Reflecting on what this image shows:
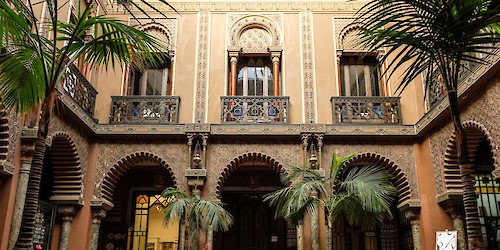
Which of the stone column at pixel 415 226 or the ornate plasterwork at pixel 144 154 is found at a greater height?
the ornate plasterwork at pixel 144 154

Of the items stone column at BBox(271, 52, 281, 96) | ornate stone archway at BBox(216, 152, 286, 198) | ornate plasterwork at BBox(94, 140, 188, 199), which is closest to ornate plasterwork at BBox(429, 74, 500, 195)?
ornate stone archway at BBox(216, 152, 286, 198)

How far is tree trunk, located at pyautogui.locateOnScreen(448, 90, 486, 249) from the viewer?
404 cm

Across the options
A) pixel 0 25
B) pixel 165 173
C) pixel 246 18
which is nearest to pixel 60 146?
pixel 165 173

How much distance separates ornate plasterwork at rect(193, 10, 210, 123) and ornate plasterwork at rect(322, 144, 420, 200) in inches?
108

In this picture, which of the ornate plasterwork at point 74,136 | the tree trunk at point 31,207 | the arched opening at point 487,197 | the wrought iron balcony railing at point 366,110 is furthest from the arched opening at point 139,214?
the tree trunk at point 31,207

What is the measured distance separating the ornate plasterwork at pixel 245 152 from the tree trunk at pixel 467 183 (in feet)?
18.9

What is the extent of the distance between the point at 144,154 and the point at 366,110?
15.7ft

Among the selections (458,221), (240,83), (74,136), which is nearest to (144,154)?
(74,136)

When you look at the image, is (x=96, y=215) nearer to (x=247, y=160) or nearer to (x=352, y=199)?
(x=247, y=160)

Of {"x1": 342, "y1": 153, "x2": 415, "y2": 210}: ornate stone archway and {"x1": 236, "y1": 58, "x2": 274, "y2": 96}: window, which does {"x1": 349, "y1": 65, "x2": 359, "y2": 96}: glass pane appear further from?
{"x1": 236, "y1": 58, "x2": 274, "y2": 96}: window

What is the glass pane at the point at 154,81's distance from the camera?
11.0m

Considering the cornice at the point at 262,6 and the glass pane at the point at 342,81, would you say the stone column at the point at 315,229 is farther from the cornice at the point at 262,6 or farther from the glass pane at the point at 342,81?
the cornice at the point at 262,6

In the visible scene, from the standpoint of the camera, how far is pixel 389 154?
32.4ft

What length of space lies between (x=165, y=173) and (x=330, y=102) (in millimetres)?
4358
